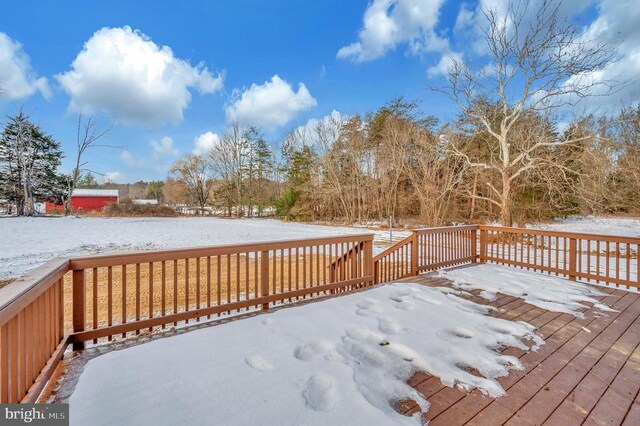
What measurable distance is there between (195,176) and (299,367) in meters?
31.5

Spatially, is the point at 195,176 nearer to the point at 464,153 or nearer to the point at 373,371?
the point at 464,153

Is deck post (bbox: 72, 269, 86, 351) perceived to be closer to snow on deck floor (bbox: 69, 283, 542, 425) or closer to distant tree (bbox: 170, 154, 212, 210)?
snow on deck floor (bbox: 69, 283, 542, 425)

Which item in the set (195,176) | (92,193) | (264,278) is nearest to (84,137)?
(195,176)

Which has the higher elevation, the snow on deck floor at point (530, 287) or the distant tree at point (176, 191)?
the distant tree at point (176, 191)

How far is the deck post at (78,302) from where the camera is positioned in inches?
88.7

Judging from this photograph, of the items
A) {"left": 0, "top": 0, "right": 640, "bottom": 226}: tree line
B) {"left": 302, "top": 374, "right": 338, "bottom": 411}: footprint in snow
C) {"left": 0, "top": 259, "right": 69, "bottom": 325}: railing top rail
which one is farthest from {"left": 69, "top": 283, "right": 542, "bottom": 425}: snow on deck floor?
{"left": 0, "top": 0, "right": 640, "bottom": 226}: tree line

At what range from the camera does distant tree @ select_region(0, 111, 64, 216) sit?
20.7 meters

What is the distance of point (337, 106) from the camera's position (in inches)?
704

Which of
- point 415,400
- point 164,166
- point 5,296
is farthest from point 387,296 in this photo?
point 164,166

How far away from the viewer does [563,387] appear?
181 centimetres

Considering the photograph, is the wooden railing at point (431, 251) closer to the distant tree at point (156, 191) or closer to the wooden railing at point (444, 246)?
the wooden railing at point (444, 246)

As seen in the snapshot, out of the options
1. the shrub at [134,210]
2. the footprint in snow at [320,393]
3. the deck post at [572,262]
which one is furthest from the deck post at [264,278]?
the shrub at [134,210]

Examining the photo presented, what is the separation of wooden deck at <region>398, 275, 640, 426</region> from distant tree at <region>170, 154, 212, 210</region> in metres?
30.5

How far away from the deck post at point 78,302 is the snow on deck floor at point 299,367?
0.43 metres
